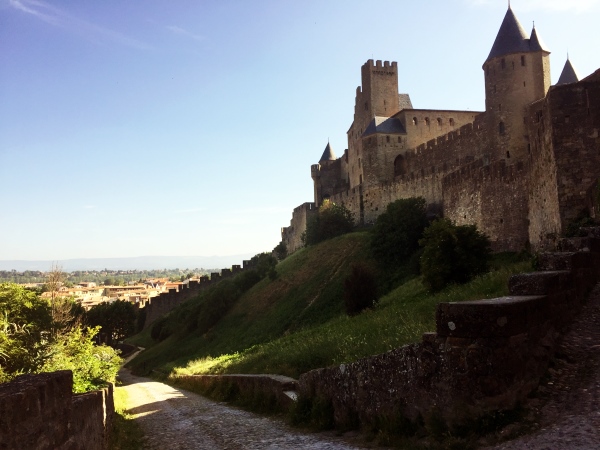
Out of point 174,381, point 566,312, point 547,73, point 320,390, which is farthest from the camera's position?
point 547,73

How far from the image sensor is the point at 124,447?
9.21 metres

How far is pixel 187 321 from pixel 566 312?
4208 centimetres

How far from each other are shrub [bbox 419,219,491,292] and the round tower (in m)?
13.2

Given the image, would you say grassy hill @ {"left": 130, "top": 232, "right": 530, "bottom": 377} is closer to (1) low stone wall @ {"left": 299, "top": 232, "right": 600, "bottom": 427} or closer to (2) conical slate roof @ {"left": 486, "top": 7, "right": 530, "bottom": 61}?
(1) low stone wall @ {"left": 299, "top": 232, "right": 600, "bottom": 427}

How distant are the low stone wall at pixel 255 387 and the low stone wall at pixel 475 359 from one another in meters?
3.40

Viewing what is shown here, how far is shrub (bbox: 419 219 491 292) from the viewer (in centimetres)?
2005

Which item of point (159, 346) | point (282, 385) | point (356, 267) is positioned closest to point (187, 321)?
point (159, 346)

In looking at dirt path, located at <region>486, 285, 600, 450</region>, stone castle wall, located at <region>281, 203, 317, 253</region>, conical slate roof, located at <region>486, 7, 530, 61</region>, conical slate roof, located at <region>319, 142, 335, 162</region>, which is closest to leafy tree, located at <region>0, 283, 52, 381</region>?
dirt path, located at <region>486, 285, 600, 450</region>

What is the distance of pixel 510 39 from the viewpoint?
32188mm

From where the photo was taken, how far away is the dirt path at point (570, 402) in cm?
455

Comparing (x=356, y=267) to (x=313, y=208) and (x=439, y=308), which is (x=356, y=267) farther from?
(x=313, y=208)

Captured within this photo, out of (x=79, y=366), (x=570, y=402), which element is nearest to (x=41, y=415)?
(x=570, y=402)

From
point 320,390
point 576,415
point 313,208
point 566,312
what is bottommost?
point 320,390

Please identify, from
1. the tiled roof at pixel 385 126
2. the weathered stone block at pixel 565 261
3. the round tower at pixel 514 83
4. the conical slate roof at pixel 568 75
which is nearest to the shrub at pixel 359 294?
the round tower at pixel 514 83
